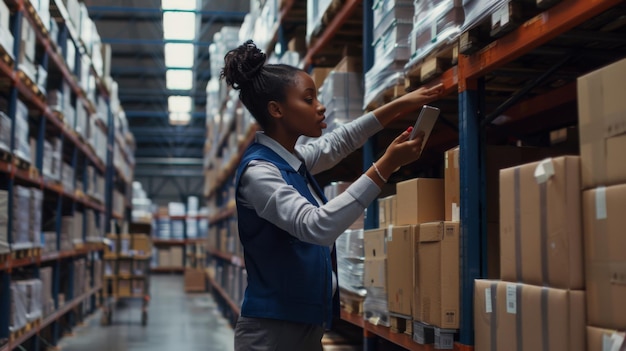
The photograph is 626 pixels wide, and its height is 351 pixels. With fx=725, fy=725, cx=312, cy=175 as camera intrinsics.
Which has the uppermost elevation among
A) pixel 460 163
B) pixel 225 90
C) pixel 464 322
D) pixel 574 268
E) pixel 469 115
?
pixel 225 90

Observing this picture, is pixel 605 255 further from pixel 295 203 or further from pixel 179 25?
pixel 179 25

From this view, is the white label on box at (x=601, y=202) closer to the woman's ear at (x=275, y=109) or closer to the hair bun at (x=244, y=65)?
the woman's ear at (x=275, y=109)

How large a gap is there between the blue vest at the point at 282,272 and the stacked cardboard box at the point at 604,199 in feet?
2.97

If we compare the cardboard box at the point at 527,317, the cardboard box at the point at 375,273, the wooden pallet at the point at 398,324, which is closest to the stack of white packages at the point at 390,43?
the cardboard box at the point at 375,273

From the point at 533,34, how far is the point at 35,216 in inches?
220

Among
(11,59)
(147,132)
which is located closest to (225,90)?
(11,59)

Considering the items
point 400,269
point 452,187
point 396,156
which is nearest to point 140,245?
point 400,269

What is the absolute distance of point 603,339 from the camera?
2000 mm

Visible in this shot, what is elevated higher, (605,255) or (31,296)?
(605,255)

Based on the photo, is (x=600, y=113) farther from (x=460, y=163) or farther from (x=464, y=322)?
(x=464, y=322)

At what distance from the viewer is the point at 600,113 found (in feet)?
6.82

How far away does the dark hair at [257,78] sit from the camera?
2641 mm

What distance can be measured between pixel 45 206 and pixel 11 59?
4604 millimetres

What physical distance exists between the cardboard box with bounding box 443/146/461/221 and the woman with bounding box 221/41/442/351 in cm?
67
